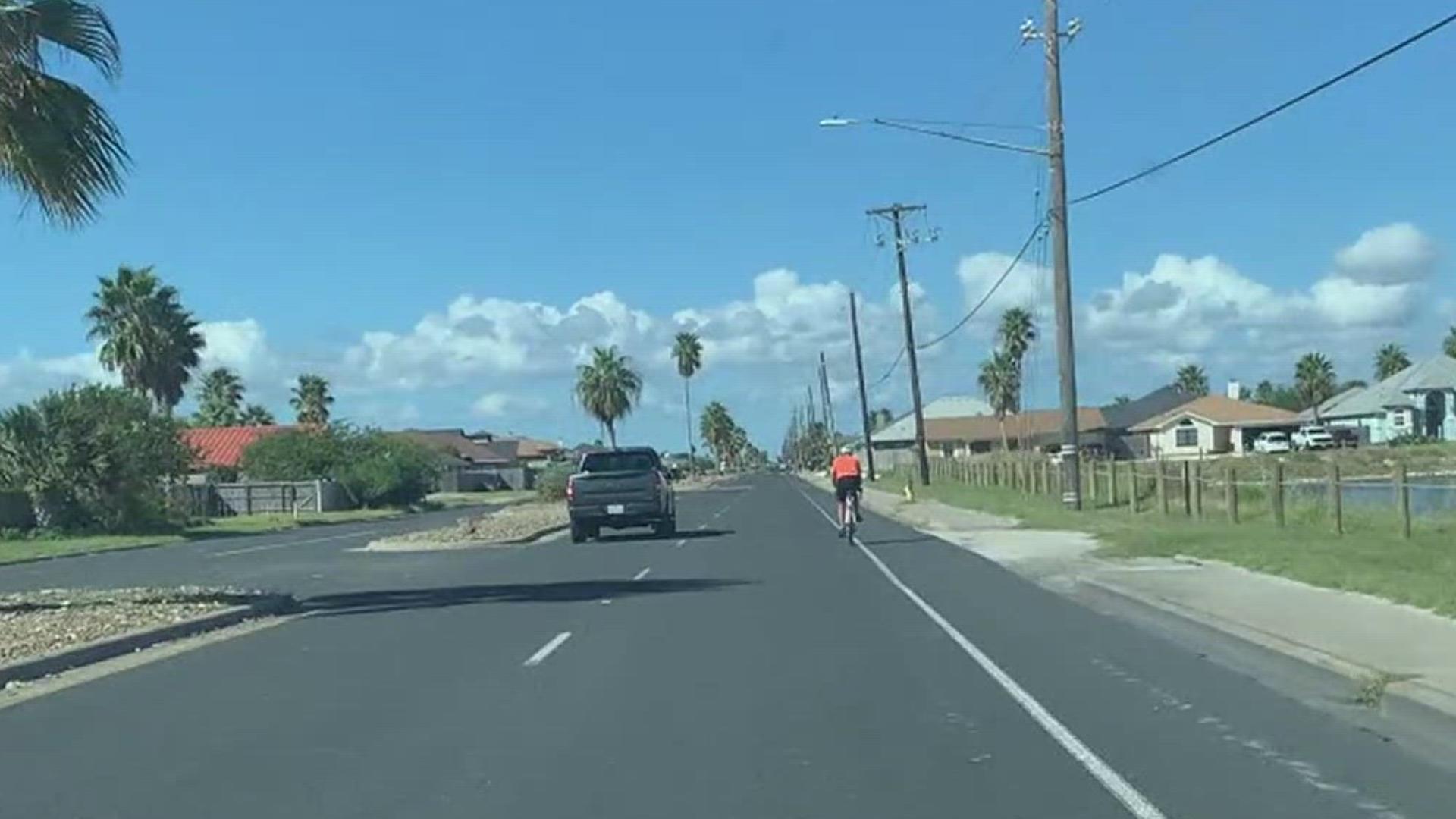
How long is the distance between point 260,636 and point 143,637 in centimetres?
120

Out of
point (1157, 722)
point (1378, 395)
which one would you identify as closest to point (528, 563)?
point (1157, 722)

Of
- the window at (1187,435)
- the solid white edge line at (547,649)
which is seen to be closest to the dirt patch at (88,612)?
the solid white edge line at (547,649)

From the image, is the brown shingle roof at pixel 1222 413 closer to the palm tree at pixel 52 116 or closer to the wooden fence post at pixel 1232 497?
the wooden fence post at pixel 1232 497

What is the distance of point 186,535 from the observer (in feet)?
185

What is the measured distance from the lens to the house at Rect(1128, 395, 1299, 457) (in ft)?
390

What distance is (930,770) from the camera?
Answer: 10.3 metres

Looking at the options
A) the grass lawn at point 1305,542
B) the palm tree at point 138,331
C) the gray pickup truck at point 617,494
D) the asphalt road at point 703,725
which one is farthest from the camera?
the palm tree at point 138,331

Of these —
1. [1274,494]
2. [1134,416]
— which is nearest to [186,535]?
[1274,494]

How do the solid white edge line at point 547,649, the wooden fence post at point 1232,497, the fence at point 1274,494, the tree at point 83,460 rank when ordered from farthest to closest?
the tree at point 83,460 → the wooden fence post at point 1232,497 → the fence at point 1274,494 → the solid white edge line at point 547,649

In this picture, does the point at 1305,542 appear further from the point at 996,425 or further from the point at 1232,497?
the point at 996,425

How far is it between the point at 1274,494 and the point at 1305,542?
5369 mm

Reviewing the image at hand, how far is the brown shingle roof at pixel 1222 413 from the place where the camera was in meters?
120

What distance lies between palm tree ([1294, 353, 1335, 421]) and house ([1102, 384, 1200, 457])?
17.7 ft

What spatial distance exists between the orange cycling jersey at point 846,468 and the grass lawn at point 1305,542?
477cm
